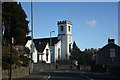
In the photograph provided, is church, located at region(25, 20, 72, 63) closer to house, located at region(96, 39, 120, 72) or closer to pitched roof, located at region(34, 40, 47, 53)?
pitched roof, located at region(34, 40, 47, 53)

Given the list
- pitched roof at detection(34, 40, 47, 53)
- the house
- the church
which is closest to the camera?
the house

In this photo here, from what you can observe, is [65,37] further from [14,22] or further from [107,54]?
[14,22]

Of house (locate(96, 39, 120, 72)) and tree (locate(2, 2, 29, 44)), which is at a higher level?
tree (locate(2, 2, 29, 44))

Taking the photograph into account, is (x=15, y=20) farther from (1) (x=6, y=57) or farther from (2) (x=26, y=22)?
(1) (x=6, y=57)

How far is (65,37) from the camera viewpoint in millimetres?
118562

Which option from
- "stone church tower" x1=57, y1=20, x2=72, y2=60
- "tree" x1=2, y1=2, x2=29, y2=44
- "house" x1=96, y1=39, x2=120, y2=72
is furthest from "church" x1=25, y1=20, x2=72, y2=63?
"tree" x1=2, y1=2, x2=29, y2=44

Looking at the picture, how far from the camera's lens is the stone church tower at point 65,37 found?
385 ft

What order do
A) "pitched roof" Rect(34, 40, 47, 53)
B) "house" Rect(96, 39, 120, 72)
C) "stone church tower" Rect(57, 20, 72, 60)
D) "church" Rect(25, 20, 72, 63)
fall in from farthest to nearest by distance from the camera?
"stone church tower" Rect(57, 20, 72, 60) < "church" Rect(25, 20, 72, 63) < "pitched roof" Rect(34, 40, 47, 53) < "house" Rect(96, 39, 120, 72)

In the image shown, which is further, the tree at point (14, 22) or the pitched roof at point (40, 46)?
the pitched roof at point (40, 46)

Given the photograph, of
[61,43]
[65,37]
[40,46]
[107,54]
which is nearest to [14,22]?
[107,54]

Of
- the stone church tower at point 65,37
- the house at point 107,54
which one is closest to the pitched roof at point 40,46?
the stone church tower at point 65,37

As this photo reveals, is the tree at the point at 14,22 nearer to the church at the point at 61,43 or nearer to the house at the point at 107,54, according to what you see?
the house at the point at 107,54

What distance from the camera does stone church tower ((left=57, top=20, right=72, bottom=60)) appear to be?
385ft

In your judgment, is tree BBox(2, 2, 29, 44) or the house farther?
the house
